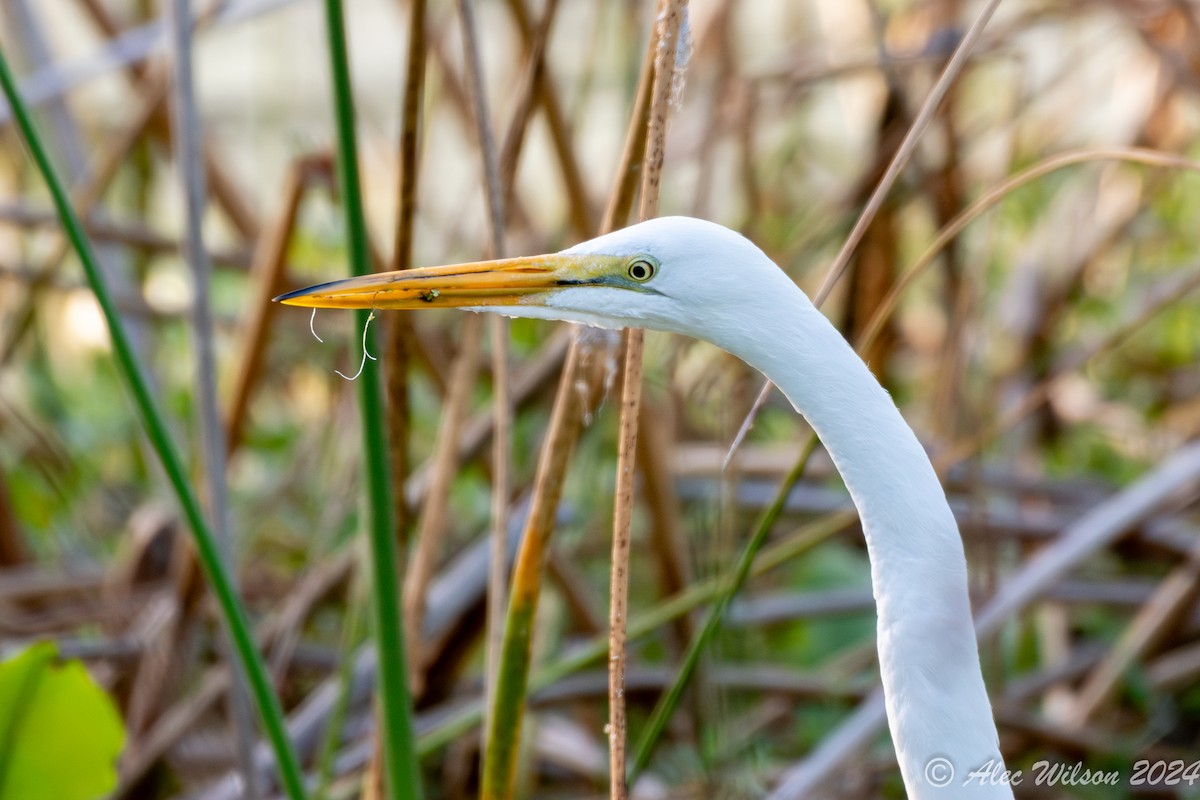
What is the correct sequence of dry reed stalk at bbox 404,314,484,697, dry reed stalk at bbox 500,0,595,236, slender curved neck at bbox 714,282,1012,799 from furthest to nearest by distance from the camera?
1. dry reed stalk at bbox 500,0,595,236
2. dry reed stalk at bbox 404,314,484,697
3. slender curved neck at bbox 714,282,1012,799

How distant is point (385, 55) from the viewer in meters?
3.29

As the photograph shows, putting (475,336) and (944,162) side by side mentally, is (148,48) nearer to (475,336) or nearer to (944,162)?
(475,336)

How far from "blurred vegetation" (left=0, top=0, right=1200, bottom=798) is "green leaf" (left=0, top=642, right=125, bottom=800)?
19 cm

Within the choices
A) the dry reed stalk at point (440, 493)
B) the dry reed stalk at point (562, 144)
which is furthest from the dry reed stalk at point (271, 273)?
the dry reed stalk at point (440, 493)

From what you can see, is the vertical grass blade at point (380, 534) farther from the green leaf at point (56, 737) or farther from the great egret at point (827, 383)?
the green leaf at point (56, 737)

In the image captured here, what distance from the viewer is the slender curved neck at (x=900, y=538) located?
1.71 feet

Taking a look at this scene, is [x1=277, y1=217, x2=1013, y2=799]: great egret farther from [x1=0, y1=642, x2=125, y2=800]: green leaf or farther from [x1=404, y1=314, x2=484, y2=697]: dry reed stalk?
[x1=0, y1=642, x2=125, y2=800]: green leaf


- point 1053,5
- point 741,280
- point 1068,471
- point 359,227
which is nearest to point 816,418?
point 741,280

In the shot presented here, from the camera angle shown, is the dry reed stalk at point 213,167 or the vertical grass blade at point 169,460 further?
the dry reed stalk at point 213,167

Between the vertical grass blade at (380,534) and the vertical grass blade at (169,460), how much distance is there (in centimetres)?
6

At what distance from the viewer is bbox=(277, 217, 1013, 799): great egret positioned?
A: 522 mm

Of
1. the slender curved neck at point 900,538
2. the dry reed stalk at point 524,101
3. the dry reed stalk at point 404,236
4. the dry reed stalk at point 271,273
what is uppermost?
the dry reed stalk at point 271,273

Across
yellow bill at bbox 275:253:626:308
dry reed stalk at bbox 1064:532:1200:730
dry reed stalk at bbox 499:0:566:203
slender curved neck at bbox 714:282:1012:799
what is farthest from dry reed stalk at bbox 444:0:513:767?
dry reed stalk at bbox 1064:532:1200:730

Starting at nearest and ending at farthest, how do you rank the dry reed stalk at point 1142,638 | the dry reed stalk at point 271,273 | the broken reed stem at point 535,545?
the broken reed stem at point 535,545 < the dry reed stalk at point 271,273 < the dry reed stalk at point 1142,638
